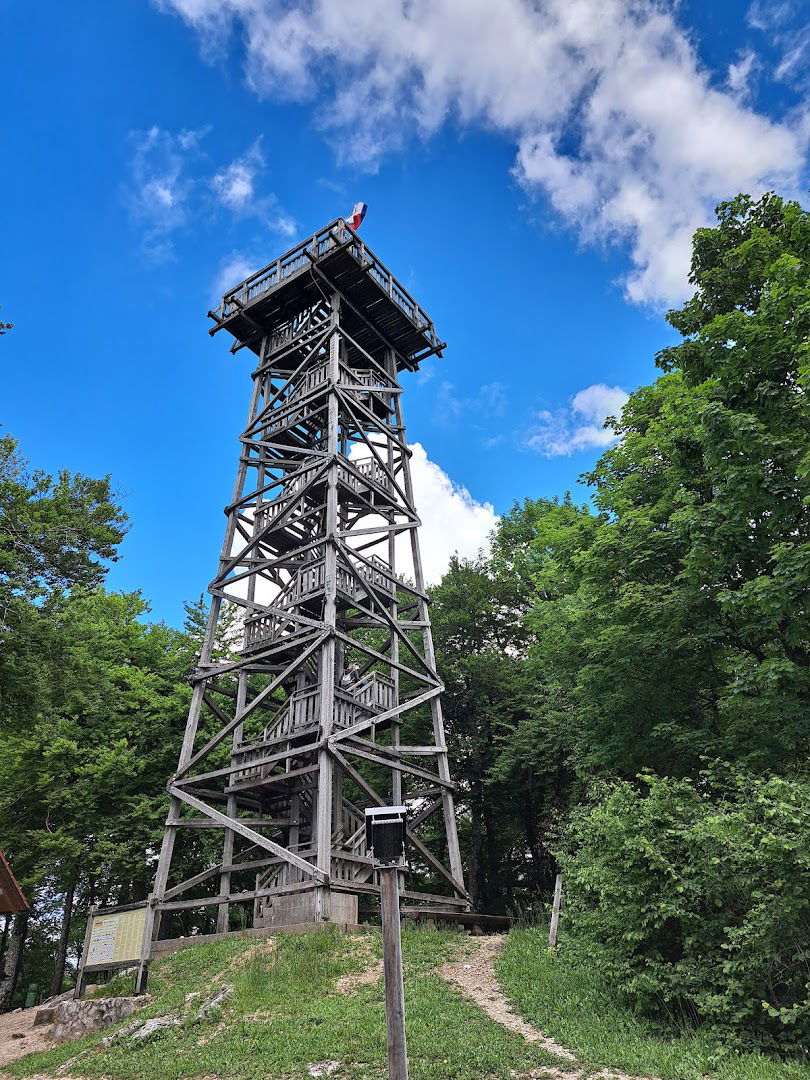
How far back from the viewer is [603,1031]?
24.8ft

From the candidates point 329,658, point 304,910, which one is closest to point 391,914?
point 304,910

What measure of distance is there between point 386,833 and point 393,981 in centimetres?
111

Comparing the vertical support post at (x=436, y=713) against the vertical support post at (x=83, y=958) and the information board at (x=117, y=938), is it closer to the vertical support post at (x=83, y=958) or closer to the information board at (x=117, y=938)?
the information board at (x=117, y=938)

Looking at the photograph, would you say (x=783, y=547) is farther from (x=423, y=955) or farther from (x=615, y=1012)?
(x=423, y=955)

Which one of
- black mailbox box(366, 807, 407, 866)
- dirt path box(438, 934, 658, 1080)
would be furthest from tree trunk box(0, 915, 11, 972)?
black mailbox box(366, 807, 407, 866)

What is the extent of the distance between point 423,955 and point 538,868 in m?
13.1

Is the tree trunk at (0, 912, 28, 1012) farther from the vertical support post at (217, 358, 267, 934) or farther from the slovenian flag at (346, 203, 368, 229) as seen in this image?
the slovenian flag at (346, 203, 368, 229)

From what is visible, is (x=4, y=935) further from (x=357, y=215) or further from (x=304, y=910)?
(x=357, y=215)

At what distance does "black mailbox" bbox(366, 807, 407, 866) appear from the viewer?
5.52 m

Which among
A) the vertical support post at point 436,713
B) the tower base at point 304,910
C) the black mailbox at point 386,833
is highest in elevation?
the vertical support post at point 436,713

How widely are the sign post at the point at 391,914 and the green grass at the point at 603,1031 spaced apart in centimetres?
255

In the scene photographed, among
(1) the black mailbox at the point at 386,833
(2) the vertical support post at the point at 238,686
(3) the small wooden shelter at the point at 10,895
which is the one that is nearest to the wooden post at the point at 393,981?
(1) the black mailbox at the point at 386,833

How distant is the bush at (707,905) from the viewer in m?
6.75

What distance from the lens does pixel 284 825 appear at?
17078mm
